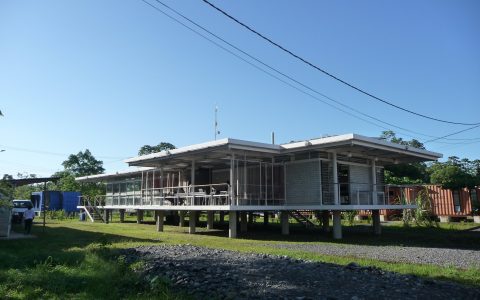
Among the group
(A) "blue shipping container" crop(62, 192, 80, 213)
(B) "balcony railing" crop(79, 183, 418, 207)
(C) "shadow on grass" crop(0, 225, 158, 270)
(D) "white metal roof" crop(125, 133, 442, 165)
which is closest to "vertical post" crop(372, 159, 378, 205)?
(B) "balcony railing" crop(79, 183, 418, 207)

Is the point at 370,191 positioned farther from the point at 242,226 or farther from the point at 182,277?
the point at 182,277

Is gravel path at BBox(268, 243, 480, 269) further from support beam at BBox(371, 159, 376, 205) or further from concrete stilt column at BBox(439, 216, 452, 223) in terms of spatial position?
concrete stilt column at BBox(439, 216, 452, 223)

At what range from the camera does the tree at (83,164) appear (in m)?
81.6

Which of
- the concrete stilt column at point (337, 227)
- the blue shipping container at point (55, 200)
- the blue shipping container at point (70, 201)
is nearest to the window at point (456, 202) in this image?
the concrete stilt column at point (337, 227)

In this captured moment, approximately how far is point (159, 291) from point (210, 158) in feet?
49.3

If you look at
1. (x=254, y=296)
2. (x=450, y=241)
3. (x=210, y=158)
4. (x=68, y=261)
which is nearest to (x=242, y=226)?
(x=210, y=158)

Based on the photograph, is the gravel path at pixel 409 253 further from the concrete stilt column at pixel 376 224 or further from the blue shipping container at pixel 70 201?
the blue shipping container at pixel 70 201

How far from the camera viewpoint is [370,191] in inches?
806

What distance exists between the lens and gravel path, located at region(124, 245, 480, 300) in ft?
23.4

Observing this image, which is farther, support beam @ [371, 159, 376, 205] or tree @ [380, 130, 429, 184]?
tree @ [380, 130, 429, 184]

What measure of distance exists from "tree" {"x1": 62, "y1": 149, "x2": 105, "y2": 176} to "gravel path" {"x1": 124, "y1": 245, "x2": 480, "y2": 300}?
76.0m

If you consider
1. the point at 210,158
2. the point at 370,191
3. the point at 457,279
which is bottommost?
the point at 457,279

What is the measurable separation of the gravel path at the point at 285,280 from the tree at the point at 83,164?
7598 cm

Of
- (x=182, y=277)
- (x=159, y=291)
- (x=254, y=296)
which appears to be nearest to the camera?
(x=254, y=296)
